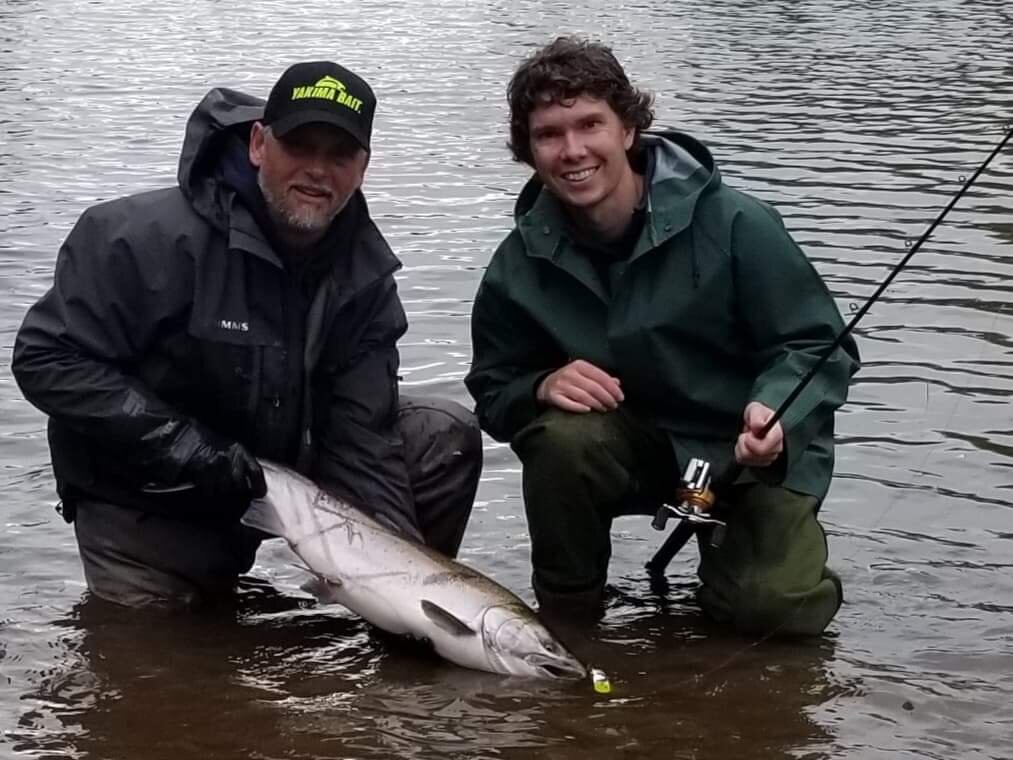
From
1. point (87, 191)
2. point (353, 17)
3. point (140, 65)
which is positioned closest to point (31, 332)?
point (87, 191)

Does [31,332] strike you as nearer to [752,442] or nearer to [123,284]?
[123,284]

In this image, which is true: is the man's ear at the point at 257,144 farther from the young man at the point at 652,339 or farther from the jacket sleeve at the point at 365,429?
the young man at the point at 652,339

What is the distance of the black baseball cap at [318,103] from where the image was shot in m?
4.74

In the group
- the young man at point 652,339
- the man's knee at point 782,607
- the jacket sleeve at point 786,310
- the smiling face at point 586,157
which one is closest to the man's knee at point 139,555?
the young man at point 652,339

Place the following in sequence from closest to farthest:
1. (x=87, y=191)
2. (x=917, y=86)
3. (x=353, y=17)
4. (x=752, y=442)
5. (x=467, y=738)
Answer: (x=467, y=738) < (x=752, y=442) < (x=87, y=191) < (x=917, y=86) < (x=353, y=17)

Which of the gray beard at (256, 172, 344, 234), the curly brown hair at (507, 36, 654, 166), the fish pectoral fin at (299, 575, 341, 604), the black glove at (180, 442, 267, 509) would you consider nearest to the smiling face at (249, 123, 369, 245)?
the gray beard at (256, 172, 344, 234)

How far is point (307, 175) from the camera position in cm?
479

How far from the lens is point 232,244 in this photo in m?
4.73

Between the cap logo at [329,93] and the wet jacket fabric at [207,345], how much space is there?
277mm

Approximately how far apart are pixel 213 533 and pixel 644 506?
138 centimetres

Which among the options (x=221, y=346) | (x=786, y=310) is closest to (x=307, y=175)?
(x=221, y=346)

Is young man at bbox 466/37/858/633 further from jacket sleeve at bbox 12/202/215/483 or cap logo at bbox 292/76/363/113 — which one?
jacket sleeve at bbox 12/202/215/483

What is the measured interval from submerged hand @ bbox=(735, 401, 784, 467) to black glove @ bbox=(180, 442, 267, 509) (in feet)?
4.65

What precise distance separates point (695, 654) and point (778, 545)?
410 millimetres
